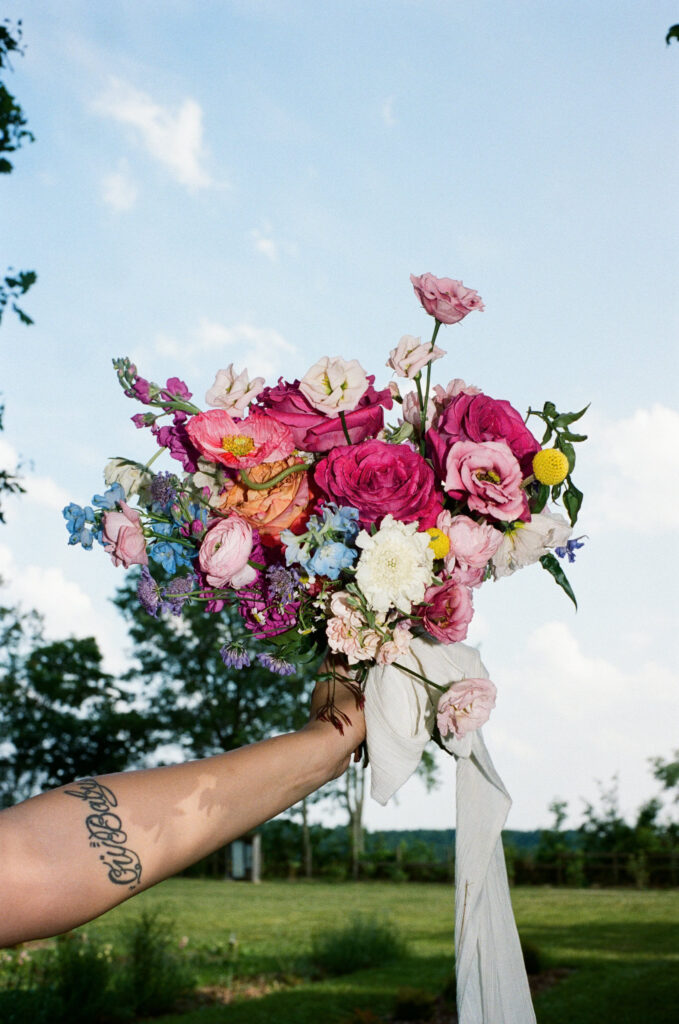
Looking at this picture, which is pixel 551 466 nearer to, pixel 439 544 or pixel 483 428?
pixel 483 428

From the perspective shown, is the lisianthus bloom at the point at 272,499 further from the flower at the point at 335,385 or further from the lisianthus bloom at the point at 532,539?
the lisianthus bloom at the point at 532,539

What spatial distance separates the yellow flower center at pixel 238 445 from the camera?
200 cm

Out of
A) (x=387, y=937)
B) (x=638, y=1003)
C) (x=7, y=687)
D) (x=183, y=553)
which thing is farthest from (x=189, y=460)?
(x=7, y=687)

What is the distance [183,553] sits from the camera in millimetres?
2238

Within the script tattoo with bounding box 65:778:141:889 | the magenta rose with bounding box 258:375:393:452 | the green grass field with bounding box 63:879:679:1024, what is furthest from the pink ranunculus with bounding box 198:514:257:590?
the green grass field with bounding box 63:879:679:1024

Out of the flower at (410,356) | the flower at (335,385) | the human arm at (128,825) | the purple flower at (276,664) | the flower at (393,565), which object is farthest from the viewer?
the purple flower at (276,664)

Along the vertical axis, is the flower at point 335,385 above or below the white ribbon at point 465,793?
above

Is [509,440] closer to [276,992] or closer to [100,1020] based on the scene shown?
[100,1020]

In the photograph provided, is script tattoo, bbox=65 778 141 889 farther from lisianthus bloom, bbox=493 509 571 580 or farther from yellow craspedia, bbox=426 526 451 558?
lisianthus bloom, bbox=493 509 571 580

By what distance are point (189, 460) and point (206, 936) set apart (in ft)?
36.9

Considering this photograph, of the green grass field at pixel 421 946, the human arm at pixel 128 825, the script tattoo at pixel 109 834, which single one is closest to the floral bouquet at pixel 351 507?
the human arm at pixel 128 825

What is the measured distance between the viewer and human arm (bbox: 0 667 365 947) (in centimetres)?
161

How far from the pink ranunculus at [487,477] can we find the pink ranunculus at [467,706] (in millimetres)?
371

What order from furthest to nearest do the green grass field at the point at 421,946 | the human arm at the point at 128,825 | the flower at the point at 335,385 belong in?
the green grass field at the point at 421,946, the flower at the point at 335,385, the human arm at the point at 128,825
